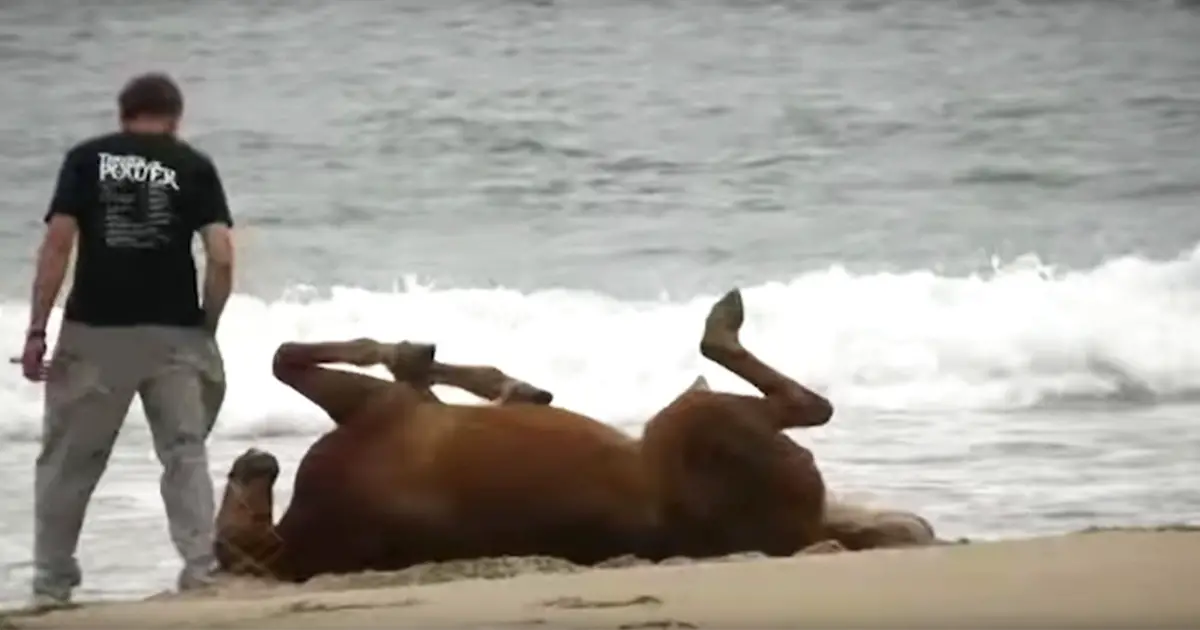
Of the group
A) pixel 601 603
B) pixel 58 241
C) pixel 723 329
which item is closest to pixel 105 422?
pixel 58 241

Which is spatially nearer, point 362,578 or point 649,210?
point 362,578

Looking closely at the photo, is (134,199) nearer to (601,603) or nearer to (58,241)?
(58,241)

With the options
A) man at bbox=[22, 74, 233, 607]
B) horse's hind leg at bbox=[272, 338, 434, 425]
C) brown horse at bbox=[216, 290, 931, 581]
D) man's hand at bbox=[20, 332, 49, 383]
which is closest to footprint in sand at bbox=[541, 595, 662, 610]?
brown horse at bbox=[216, 290, 931, 581]

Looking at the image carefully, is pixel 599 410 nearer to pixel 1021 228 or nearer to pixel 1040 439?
pixel 1040 439

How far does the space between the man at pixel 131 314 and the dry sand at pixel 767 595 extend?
27.4 inches

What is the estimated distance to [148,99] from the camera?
4.96 m

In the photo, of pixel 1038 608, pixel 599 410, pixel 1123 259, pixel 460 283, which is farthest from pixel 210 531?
pixel 1123 259

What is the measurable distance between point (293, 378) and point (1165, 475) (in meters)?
4.00

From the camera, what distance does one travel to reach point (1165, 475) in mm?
7734

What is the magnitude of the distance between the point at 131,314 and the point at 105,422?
239 millimetres

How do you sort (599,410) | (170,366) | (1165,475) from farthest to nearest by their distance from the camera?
(599,410), (1165,475), (170,366)

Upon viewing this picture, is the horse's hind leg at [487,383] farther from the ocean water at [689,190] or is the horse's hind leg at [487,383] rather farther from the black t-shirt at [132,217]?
A: the ocean water at [689,190]

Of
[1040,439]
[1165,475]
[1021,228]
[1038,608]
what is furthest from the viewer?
[1021,228]

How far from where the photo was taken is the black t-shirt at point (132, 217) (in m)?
4.89
